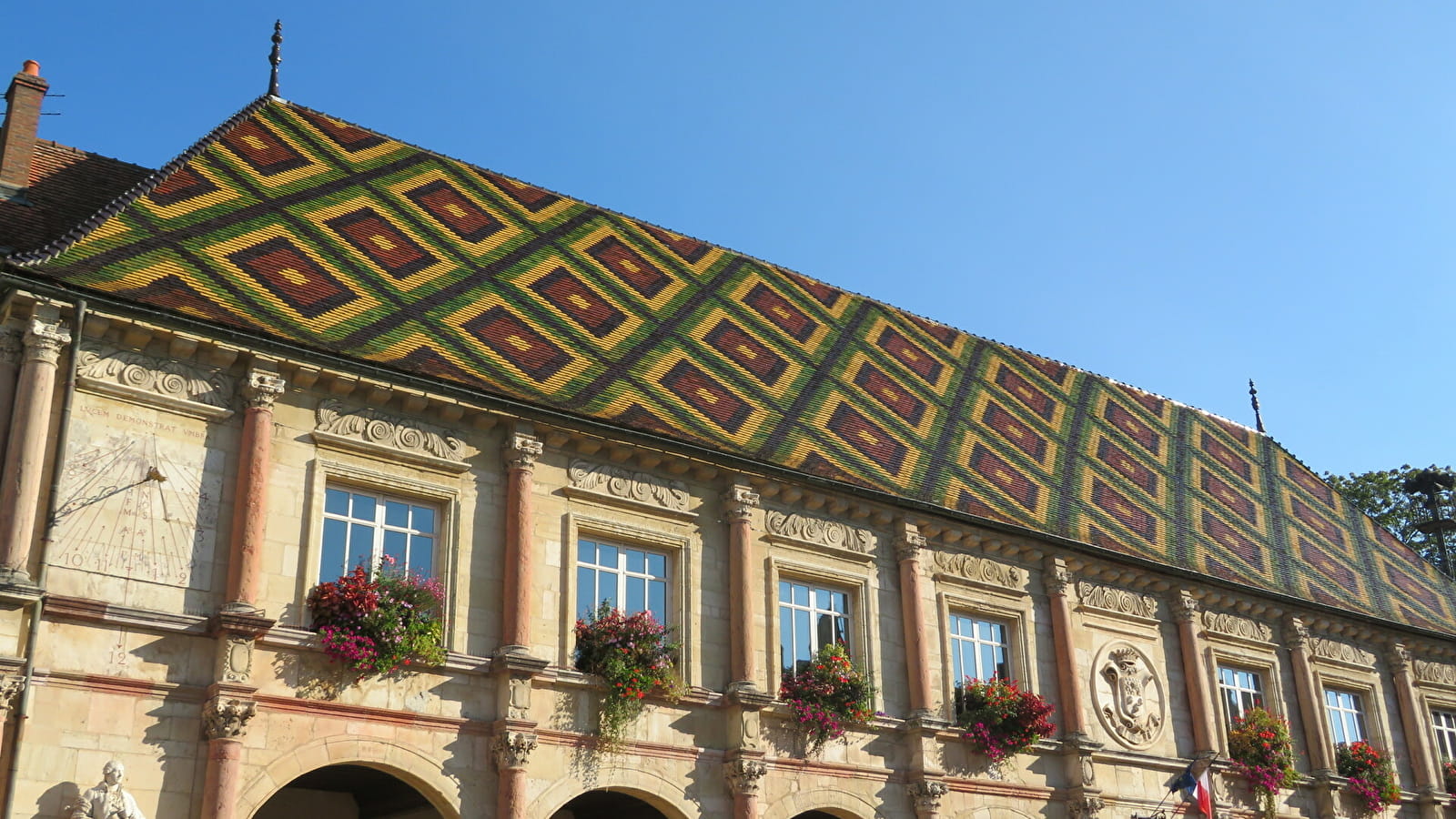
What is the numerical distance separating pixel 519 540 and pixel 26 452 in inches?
165

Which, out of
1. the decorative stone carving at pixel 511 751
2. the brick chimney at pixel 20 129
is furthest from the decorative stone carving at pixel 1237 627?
the brick chimney at pixel 20 129

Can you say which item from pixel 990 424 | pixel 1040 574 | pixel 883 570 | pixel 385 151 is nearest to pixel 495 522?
Answer: pixel 883 570

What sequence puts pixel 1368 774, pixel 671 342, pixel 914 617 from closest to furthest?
pixel 914 617 < pixel 671 342 < pixel 1368 774

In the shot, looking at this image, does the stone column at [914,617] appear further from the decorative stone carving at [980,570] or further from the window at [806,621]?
the window at [806,621]

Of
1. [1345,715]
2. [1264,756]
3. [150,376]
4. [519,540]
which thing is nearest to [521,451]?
[519,540]

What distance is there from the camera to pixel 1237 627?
1958 centimetres

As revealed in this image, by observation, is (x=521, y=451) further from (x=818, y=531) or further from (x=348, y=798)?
(x=348, y=798)

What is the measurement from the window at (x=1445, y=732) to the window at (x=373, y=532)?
16.0 meters

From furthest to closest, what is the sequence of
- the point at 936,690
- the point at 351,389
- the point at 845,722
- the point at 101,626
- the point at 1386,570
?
1. the point at 1386,570
2. the point at 936,690
3. the point at 845,722
4. the point at 351,389
5. the point at 101,626

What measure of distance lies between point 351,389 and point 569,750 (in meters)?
3.76

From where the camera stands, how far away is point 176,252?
517 inches

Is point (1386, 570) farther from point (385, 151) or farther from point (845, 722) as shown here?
point (385, 151)

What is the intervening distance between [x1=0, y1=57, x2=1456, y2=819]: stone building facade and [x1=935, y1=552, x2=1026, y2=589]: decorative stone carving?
4cm

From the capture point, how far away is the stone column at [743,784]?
1391 centimetres
